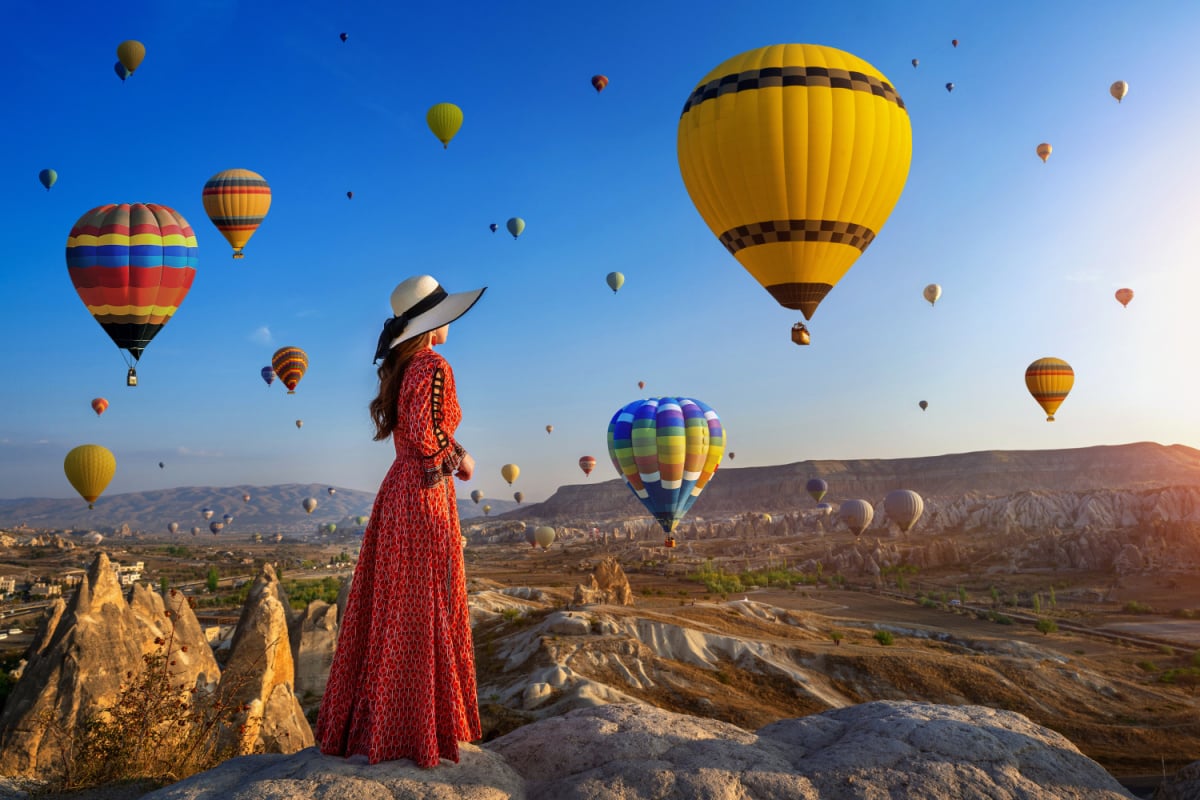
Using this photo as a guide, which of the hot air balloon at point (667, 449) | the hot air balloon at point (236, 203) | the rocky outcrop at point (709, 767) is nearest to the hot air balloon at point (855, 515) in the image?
the hot air balloon at point (667, 449)

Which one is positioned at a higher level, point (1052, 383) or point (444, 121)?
point (444, 121)

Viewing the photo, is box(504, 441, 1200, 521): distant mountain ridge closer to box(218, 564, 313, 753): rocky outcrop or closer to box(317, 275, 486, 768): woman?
box(218, 564, 313, 753): rocky outcrop

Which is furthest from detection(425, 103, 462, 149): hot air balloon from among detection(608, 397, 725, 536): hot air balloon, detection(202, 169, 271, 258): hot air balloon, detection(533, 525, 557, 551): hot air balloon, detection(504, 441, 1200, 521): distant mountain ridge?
detection(504, 441, 1200, 521): distant mountain ridge

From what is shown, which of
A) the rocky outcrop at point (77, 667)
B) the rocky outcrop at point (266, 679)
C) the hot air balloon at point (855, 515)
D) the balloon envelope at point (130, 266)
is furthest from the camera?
the hot air balloon at point (855, 515)

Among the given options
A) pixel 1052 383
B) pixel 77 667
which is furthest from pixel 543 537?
pixel 77 667

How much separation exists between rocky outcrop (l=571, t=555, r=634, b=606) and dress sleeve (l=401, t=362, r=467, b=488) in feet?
119

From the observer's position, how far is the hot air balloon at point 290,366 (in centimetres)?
5497

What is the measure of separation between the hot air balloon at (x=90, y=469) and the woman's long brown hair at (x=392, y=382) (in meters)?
52.3

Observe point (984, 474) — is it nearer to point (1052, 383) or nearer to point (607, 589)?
point (1052, 383)

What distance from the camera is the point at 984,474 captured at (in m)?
169

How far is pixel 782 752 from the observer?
5941 mm

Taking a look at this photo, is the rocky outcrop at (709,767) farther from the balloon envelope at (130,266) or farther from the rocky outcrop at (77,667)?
the balloon envelope at (130,266)

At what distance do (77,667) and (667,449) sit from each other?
2480 cm

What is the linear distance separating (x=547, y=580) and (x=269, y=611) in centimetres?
5736
